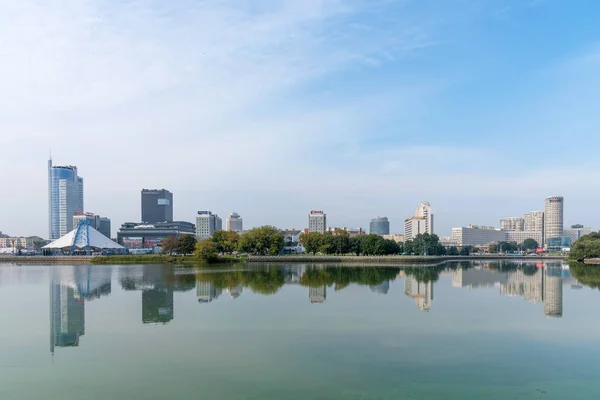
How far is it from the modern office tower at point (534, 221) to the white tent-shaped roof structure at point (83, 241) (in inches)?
6020

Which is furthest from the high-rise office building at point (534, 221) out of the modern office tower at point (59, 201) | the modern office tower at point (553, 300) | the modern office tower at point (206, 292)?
the modern office tower at point (59, 201)

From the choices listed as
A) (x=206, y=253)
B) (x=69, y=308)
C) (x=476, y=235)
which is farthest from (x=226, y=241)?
(x=476, y=235)

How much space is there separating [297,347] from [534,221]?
612 feet

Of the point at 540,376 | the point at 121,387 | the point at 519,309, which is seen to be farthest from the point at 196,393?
the point at 519,309

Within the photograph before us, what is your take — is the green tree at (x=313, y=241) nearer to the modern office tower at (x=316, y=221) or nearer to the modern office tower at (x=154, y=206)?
the modern office tower at (x=316, y=221)

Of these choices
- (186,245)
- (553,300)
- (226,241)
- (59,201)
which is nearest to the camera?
(553,300)

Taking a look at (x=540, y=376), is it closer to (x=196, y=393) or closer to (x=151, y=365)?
(x=196, y=393)

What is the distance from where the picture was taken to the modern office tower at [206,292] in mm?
21312

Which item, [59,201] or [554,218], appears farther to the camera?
[59,201]

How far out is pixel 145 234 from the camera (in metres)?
130

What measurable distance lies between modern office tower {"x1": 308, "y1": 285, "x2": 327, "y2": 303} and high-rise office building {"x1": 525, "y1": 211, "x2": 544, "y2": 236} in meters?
168

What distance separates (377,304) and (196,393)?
1246cm

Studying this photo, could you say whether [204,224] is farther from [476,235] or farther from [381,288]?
[381,288]

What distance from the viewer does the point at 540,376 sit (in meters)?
9.58
